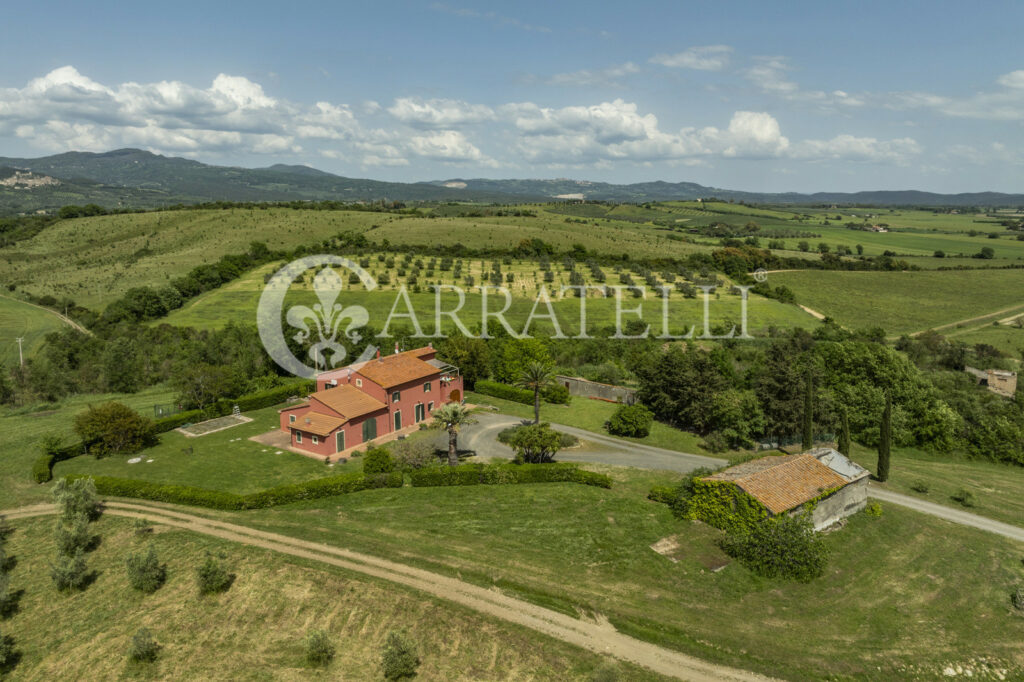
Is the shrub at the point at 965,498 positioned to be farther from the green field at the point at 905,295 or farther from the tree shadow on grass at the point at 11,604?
the green field at the point at 905,295

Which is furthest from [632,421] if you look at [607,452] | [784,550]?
[784,550]

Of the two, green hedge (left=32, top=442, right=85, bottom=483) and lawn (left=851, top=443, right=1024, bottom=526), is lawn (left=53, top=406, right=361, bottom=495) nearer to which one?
green hedge (left=32, top=442, right=85, bottom=483)

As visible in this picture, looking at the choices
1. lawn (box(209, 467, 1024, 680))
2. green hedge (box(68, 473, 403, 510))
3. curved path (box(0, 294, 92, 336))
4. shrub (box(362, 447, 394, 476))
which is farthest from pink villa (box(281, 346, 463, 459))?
curved path (box(0, 294, 92, 336))

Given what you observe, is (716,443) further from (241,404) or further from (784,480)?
(241,404)

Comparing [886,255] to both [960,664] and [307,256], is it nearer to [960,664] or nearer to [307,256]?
[307,256]

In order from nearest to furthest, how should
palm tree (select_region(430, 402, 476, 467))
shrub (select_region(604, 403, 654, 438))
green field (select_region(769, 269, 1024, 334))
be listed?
1. palm tree (select_region(430, 402, 476, 467))
2. shrub (select_region(604, 403, 654, 438))
3. green field (select_region(769, 269, 1024, 334))

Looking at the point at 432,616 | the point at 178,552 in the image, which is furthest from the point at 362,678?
the point at 178,552
